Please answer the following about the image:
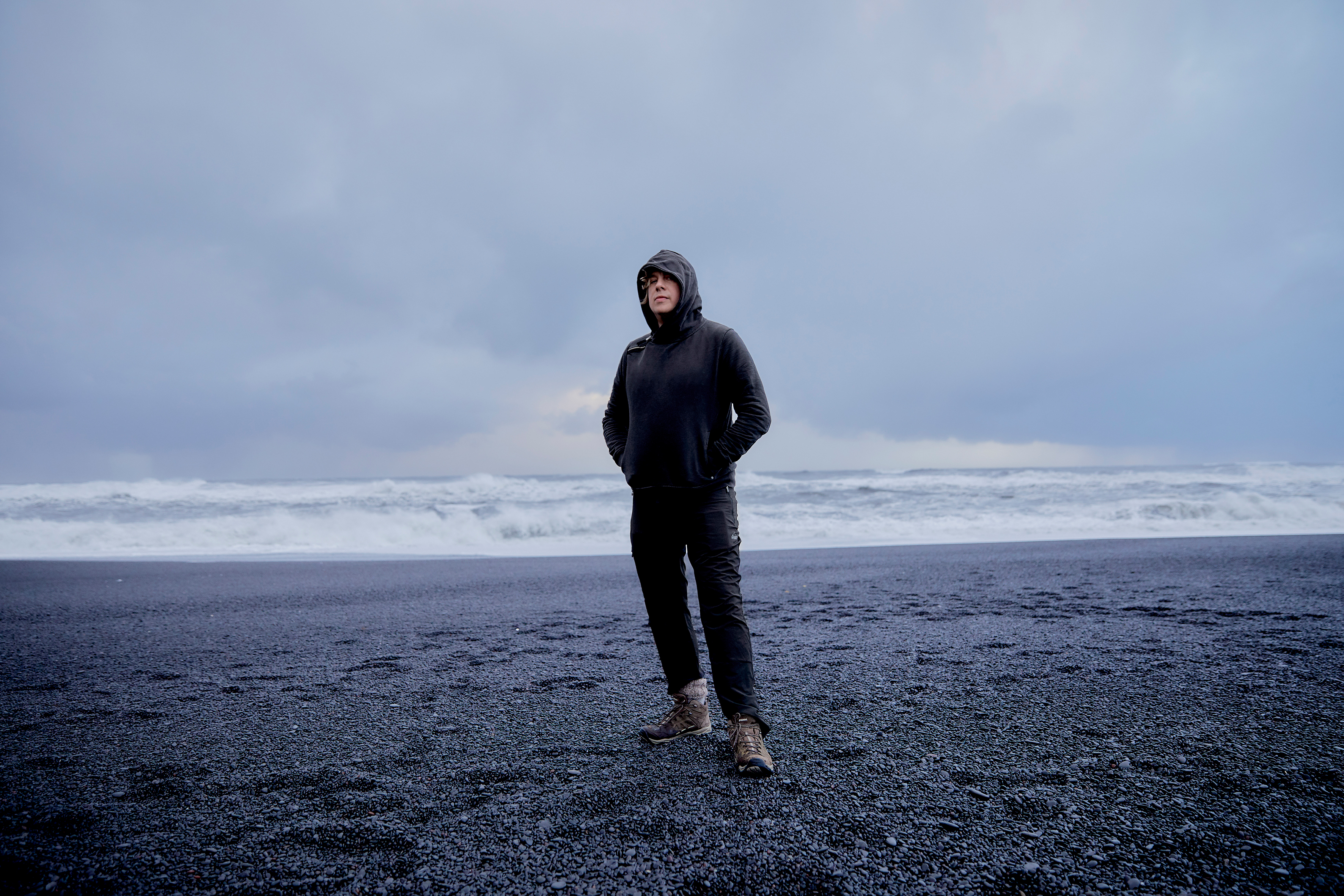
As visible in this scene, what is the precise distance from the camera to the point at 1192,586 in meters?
6.74

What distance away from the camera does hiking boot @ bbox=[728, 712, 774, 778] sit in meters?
2.44

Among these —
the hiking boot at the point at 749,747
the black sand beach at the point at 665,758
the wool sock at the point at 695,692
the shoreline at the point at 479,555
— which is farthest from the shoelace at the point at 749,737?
A: the shoreline at the point at 479,555

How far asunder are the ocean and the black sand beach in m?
7.55

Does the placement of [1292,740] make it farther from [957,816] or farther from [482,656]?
[482,656]

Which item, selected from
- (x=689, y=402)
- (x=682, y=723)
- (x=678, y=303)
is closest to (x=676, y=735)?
(x=682, y=723)

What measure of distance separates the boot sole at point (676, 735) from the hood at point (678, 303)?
5.58 feet

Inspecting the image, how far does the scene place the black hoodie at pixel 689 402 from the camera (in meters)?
2.71

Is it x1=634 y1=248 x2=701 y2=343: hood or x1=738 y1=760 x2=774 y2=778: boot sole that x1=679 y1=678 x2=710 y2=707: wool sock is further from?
x1=634 y1=248 x2=701 y2=343: hood

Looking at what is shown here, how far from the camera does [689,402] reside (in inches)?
108

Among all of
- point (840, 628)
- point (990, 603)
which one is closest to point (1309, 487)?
point (990, 603)

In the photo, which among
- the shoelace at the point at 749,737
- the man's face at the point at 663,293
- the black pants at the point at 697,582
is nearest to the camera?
the shoelace at the point at 749,737

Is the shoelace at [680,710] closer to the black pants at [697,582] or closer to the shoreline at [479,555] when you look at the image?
the black pants at [697,582]

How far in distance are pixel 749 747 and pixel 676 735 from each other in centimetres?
47

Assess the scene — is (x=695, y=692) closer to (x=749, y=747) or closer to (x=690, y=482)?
(x=749, y=747)
